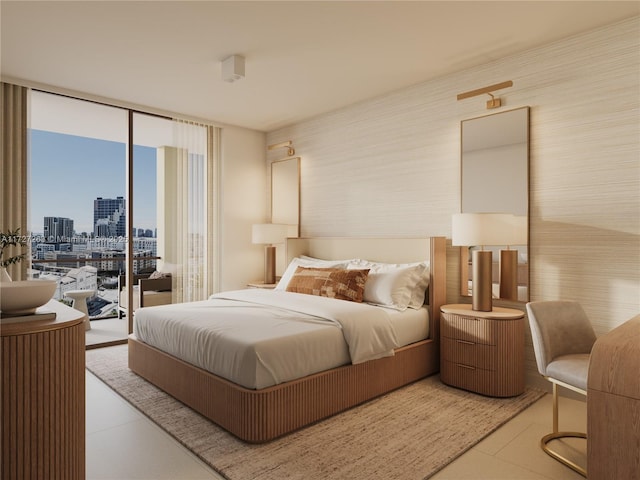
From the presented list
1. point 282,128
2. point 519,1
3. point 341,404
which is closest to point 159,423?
point 341,404

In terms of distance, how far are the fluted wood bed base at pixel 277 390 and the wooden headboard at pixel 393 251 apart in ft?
1.43

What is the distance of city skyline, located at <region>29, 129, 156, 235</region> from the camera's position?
6438 mm

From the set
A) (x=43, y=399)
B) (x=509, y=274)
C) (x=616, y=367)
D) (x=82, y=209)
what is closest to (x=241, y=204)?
(x=82, y=209)

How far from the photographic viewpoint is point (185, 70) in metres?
3.70

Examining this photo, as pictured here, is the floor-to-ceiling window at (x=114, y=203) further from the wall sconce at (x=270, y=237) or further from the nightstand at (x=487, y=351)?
the nightstand at (x=487, y=351)

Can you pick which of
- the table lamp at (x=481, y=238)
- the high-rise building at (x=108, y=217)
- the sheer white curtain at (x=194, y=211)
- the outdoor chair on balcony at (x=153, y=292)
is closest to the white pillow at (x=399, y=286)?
the table lamp at (x=481, y=238)

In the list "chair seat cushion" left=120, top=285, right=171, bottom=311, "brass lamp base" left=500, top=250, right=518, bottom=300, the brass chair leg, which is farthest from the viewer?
"chair seat cushion" left=120, top=285, right=171, bottom=311

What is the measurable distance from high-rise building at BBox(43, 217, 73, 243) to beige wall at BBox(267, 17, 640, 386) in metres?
4.80

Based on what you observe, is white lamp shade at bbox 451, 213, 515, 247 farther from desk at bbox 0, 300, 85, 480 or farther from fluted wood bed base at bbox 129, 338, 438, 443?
desk at bbox 0, 300, 85, 480

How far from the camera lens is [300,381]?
2.59 meters

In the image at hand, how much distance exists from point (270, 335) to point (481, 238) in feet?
5.75

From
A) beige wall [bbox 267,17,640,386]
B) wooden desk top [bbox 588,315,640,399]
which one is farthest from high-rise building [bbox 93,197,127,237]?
wooden desk top [bbox 588,315,640,399]

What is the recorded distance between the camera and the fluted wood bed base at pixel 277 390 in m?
2.41

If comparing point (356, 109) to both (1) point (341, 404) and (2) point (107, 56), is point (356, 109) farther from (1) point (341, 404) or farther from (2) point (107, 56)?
(1) point (341, 404)
